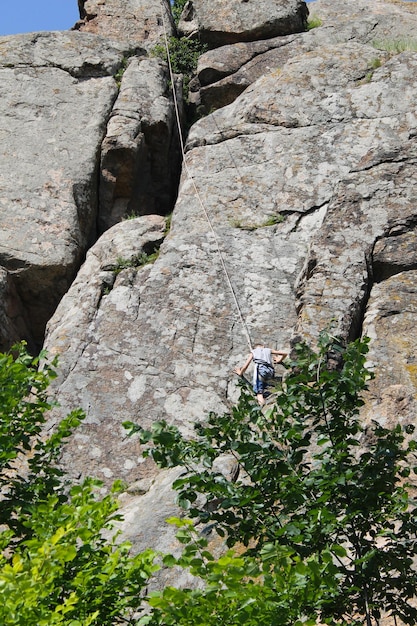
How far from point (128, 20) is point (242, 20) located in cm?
248

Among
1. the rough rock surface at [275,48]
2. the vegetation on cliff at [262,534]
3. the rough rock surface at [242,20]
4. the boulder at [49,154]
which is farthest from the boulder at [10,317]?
the rough rock surface at [242,20]

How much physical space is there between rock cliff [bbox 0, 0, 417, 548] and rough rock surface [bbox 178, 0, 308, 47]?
41mm

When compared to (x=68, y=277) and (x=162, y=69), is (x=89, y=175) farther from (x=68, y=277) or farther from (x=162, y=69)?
(x=162, y=69)

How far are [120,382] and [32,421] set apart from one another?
4.41m

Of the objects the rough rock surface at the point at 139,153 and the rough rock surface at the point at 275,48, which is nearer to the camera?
the rough rock surface at the point at 139,153

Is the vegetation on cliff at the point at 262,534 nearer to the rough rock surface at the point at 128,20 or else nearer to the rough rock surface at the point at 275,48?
the rough rock surface at the point at 275,48

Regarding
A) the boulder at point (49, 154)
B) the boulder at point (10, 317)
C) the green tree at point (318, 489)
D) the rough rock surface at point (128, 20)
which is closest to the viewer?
the green tree at point (318, 489)

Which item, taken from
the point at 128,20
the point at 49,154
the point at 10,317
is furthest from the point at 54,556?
the point at 128,20

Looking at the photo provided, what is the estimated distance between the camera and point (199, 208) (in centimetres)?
1398

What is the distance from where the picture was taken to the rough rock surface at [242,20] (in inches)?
726

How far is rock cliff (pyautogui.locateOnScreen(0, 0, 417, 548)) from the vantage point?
11.2 metres

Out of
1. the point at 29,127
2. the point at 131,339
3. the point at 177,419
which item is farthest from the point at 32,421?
the point at 29,127

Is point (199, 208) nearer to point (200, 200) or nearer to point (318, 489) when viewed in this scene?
point (200, 200)

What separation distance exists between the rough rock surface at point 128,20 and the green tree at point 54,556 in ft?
42.8
